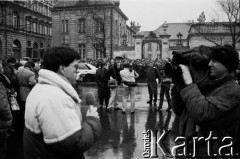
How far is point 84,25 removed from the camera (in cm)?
4894

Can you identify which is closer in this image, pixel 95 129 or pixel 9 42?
pixel 95 129

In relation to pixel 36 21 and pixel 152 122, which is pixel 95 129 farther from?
pixel 36 21

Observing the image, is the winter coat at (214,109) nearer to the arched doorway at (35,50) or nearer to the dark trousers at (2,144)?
the dark trousers at (2,144)

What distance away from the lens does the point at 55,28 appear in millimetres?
50625

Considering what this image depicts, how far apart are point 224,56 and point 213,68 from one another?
13 centimetres

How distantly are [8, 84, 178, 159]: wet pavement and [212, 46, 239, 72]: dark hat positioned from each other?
1478 mm

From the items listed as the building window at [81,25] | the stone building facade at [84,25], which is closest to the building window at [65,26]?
the stone building facade at [84,25]

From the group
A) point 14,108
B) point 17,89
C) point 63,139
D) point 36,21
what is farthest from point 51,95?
point 36,21

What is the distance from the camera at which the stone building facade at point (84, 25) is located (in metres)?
46.4

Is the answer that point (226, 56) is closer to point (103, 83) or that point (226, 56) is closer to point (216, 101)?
point (216, 101)

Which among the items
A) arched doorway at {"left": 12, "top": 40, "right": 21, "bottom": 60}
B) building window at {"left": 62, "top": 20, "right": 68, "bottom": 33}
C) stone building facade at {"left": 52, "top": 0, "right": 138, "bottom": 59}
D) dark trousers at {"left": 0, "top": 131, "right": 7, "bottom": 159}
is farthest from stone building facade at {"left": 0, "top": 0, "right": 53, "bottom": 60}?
dark trousers at {"left": 0, "top": 131, "right": 7, "bottom": 159}

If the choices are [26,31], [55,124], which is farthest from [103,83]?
[26,31]

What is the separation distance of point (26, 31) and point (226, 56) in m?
53.7

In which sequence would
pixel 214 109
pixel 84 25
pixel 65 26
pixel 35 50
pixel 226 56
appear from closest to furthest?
1. pixel 214 109
2. pixel 226 56
3. pixel 84 25
4. pixel 65 26
5. pixel 35 50
